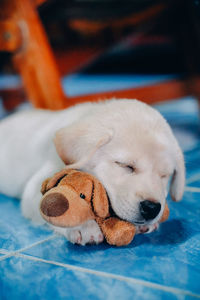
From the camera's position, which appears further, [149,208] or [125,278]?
[149,208]

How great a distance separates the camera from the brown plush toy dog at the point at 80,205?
167 centimetres

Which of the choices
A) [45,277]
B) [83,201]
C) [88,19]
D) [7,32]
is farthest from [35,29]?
[45,277]

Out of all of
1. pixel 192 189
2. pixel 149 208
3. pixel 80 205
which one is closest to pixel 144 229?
pixel 149 208

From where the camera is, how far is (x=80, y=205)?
172cm

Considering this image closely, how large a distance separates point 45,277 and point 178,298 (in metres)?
0.56

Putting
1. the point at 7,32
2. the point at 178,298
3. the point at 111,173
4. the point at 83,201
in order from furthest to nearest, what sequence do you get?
1. the point at 7,32
2. the point at 111,173
3. the point at 83,201
4. the point at 178,298

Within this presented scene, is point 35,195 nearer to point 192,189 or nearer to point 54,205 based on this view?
point 54,205

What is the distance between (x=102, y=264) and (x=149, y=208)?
1.18 feet

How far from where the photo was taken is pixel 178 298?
133cm

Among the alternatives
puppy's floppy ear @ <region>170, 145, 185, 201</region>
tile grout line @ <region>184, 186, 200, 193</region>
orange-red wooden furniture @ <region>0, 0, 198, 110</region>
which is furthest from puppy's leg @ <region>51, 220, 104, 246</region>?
orange-red wooden furniture @ <region>0, 0, 198, 110</region>

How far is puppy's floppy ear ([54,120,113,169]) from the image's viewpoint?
195 cm

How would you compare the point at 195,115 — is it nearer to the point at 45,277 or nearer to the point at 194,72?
the point at 194,72

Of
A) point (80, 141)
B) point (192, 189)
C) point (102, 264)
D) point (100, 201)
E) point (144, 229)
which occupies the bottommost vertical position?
point (192, 189)

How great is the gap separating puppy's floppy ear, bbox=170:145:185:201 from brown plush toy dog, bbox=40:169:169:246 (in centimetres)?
54
